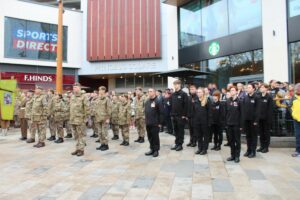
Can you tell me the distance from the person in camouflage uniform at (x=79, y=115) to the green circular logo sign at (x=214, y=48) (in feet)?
31.7

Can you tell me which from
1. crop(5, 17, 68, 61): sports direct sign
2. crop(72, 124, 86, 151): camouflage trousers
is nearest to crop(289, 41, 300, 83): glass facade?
crop(72, 124, 86, 151): camouflage trousers

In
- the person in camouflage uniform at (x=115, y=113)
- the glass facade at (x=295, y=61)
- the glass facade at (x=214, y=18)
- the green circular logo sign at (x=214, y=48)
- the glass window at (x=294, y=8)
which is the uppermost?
the glass facade at (x=214, y=18)

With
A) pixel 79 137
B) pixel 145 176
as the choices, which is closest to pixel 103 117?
pixel 79 137

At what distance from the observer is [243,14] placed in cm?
1430

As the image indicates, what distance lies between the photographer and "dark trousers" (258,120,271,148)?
797 centimetres

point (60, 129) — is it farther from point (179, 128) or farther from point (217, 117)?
point (217, 117)

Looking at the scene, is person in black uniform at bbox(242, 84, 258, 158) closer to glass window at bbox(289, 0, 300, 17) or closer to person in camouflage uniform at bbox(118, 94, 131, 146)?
person in camouflage uniform at bbox(118, 94, 131, 146)

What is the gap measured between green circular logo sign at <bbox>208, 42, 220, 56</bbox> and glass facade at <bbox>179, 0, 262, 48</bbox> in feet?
1.37

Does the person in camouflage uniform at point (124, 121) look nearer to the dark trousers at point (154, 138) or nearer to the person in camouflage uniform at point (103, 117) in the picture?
the person in camouflage uniform at point (103, 117)

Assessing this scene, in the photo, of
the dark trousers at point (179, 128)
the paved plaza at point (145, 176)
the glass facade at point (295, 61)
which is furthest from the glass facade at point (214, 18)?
the paved plaza at point (145, 176)

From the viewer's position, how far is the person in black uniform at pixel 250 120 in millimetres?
7379

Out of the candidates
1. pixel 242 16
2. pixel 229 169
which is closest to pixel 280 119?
pixel 229 169

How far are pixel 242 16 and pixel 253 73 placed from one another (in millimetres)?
2981

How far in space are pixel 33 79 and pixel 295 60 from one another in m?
19.8
